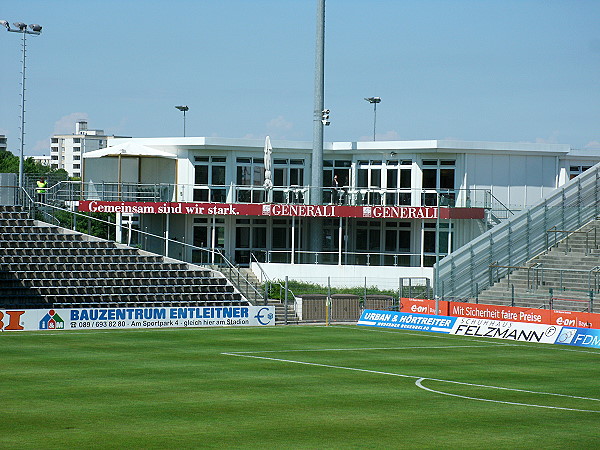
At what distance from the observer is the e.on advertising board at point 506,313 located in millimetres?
Result: 34750

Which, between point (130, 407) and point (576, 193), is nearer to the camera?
point (130, 407)

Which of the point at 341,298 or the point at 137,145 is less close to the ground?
the point at 137,145

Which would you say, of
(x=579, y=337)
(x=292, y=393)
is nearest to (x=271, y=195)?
(x=579, y=337)

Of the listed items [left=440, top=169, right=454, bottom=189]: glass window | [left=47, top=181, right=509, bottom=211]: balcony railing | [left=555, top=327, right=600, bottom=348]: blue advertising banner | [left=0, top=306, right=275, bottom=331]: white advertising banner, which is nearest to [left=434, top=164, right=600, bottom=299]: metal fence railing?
[left=47, top=181, right=509, bottom=211]: balcony railing

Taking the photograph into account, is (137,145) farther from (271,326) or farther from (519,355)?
(519,355)

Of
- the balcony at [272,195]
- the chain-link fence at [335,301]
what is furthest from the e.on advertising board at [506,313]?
the balcony at [272,195]

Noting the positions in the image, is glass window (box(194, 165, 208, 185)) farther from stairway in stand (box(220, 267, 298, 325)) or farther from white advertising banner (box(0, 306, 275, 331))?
white advertising banner (box(0, 306, 275, 331))

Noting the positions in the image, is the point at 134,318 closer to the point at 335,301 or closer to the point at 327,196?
the point at 335,301

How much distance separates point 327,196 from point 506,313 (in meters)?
18.0

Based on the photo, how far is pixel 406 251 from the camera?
54531 mm

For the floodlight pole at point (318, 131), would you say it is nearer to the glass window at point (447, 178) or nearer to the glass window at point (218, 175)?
the glass window at point (218, 175)

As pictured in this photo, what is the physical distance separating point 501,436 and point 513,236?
102 ft

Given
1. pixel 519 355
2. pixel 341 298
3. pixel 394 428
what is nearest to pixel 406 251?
pixel 341 298

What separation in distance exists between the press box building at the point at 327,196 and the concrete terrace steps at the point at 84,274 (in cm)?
783
